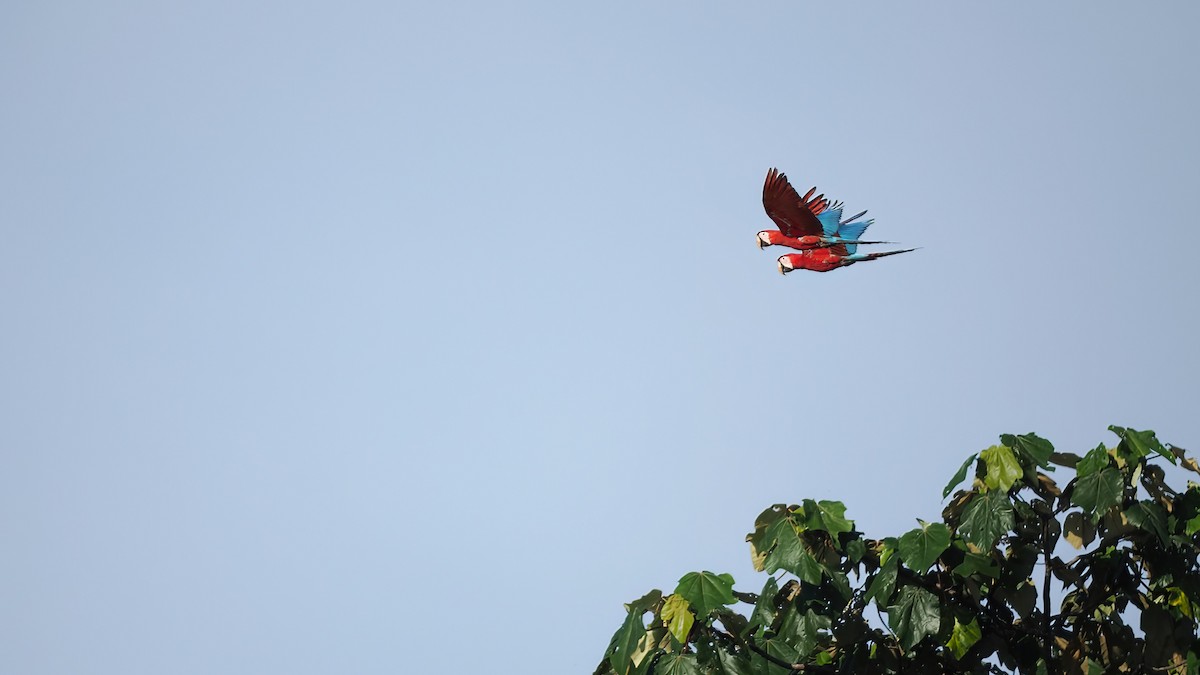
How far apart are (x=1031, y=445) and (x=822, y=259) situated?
4.62 meters

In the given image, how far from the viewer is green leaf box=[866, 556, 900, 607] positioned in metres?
9.86

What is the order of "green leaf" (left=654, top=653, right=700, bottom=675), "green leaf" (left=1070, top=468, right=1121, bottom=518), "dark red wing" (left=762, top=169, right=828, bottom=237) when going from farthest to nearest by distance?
1. "dark red wing" (left=762, top=169, right=828, bottom=237)
2. "green leaf" (left=1070, top=468, right=1121, bottom=518)
3. "green leaf" (left=654, top=653, right=700, bottom=675)

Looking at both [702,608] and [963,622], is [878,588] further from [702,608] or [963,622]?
[702,608]

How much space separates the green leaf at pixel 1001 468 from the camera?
1007 centimetres

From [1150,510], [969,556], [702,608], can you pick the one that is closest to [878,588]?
[969,556]

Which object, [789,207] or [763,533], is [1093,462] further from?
[789,207]

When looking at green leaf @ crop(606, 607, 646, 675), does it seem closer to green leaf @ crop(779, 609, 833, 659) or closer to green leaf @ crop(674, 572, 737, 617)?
green leaf @ crop(674, 572, 737, 617)

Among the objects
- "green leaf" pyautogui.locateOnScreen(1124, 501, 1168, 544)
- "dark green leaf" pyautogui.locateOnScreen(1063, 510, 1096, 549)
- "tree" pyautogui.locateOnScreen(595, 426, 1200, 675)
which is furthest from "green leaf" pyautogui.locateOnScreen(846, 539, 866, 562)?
"green leaf" pyautogui.locateOnScreen(1124, 501, 1168, 544)

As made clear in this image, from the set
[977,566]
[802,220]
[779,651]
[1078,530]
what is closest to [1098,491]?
[1078,530]

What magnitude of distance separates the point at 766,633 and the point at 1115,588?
9.93 ft

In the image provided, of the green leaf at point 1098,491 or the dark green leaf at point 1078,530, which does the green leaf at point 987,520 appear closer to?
the green leaf at point 1098,491

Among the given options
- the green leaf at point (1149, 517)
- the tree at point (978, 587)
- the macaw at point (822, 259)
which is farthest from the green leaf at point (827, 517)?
the macaw at point (822, 259)

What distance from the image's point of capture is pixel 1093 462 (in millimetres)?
10102

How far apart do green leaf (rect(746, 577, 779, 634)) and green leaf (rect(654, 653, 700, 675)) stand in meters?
0.87
